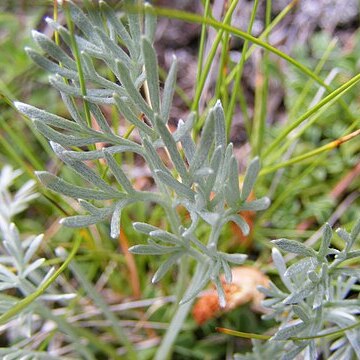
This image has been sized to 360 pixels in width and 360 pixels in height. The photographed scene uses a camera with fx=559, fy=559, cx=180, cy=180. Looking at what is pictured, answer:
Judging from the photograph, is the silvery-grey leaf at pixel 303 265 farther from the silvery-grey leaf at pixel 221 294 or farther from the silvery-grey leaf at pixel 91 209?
the silvery-grey leaf at pixel 91 209

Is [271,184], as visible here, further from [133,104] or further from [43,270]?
[133,104]

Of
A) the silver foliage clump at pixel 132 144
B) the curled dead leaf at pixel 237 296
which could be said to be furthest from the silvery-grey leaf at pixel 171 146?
the curled dead leaf at pixel 237 296

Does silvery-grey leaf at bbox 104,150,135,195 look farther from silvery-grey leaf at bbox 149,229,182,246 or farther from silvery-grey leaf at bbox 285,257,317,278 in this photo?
silvery-grey leaf at bbox 285,257,317,278

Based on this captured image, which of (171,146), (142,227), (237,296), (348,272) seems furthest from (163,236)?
(237,296)

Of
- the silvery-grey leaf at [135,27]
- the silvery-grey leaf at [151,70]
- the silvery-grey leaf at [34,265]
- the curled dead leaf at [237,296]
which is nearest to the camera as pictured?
the silvery-grey leaf at [151,70]

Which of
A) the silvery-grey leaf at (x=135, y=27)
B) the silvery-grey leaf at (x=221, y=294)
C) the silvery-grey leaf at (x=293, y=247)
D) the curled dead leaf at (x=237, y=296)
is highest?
the silvery-grey leaf at (x=135, y=27)

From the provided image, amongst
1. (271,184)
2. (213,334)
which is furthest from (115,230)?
(271,184)
